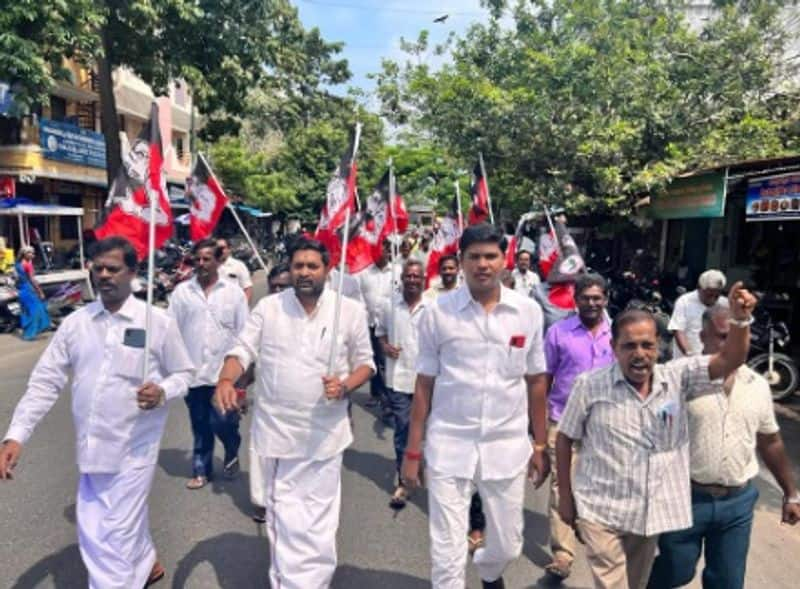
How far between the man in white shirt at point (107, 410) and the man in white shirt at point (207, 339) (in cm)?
175

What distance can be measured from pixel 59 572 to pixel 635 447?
2.99 meters

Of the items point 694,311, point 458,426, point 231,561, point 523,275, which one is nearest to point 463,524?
point 458,426

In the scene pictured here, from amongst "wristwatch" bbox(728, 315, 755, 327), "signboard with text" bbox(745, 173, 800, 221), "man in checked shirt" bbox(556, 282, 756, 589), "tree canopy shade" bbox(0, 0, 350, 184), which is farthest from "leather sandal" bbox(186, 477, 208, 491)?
"tree canopy shade" bbox(0, 0, 350, 184)

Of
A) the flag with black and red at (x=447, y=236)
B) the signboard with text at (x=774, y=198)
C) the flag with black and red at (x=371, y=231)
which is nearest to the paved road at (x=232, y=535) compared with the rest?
the flag with black and red at (x=371, y=231)

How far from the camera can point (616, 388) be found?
2658 millimetres

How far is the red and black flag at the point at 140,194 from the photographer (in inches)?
164

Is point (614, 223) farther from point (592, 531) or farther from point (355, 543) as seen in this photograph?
point (592, 531)

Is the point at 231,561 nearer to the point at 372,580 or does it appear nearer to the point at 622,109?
the point at 372,580

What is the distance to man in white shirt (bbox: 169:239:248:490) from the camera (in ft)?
16.3

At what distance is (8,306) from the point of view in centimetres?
1145

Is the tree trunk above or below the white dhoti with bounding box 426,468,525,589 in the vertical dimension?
above

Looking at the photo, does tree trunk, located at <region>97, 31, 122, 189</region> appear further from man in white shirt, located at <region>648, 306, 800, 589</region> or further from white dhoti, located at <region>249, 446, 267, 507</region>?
man in white shirt, located at <region>648, 306, 800, 589</region>

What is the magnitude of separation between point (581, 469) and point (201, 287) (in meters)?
3.32

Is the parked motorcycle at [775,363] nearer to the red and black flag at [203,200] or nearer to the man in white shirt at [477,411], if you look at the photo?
the man in white shirt at [477,411]
